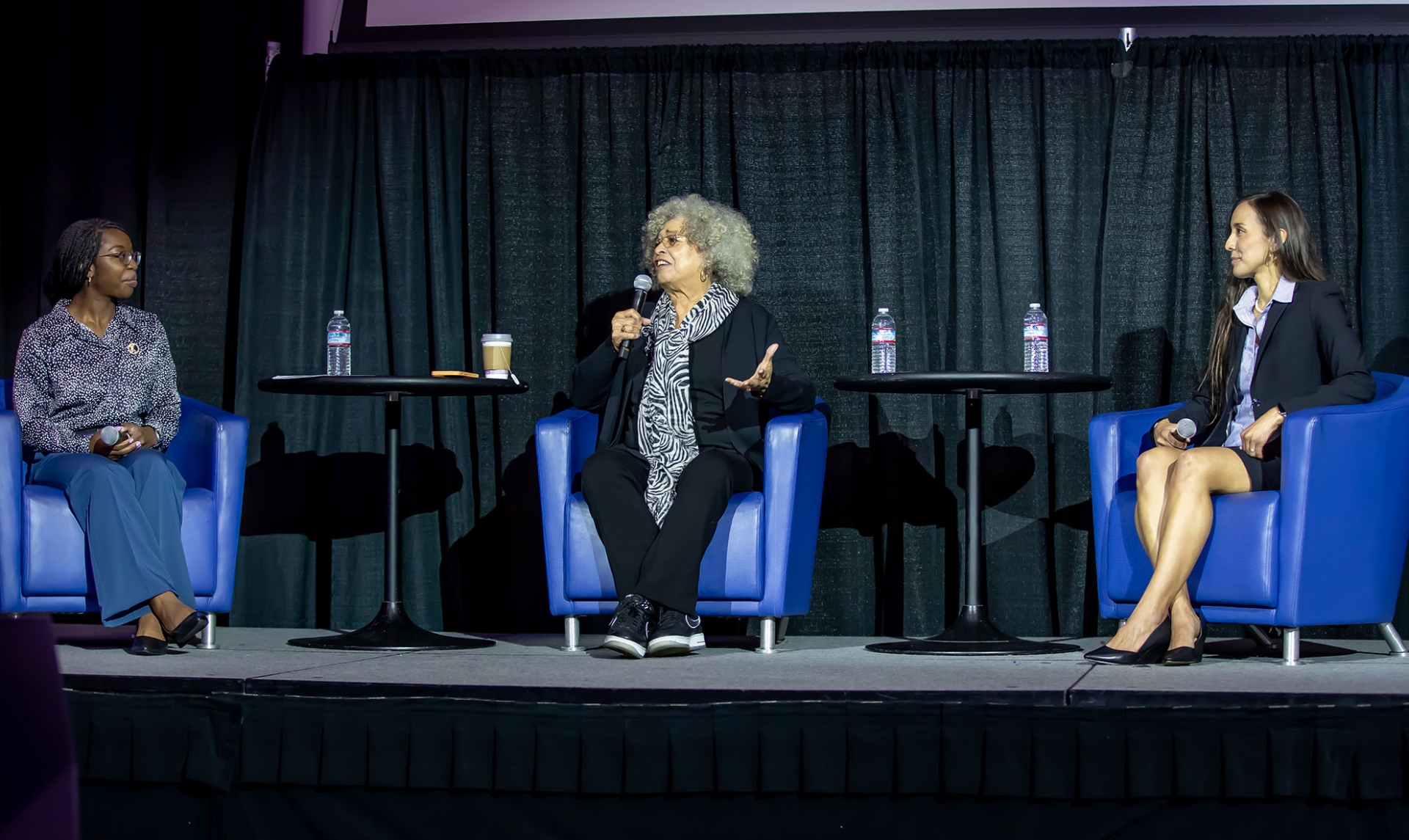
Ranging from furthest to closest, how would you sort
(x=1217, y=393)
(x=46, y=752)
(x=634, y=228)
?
(x=634, y=228), (x=1217, y=393), (x=46, y=752)

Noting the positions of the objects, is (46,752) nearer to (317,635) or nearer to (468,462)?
(317,635)

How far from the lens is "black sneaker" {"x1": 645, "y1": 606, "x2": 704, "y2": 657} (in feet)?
9.14

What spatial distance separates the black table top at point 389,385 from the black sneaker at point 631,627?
71 cm

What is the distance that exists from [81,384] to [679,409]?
145 centimetres

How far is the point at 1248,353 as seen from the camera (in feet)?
10.0

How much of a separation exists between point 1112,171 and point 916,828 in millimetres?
2554

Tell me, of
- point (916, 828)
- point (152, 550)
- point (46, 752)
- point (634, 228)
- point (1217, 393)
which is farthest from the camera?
point (634, 228)

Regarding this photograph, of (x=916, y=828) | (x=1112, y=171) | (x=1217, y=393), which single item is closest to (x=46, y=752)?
(x=916, y=828)

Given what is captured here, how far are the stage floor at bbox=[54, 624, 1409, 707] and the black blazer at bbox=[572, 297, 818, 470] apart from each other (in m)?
0.54

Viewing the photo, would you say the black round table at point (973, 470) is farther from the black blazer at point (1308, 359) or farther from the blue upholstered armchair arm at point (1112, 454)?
the black blazer at point (1308, 359)

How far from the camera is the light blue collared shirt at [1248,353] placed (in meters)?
3.00

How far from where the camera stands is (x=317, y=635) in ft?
12.2

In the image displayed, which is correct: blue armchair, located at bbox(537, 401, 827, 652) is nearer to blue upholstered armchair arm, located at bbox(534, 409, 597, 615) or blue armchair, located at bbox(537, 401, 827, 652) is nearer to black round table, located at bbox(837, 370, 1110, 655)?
blue upholstered armchair arm, located at bbox(534, 409, 597, 615)

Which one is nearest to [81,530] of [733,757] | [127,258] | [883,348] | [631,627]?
[127,258]
